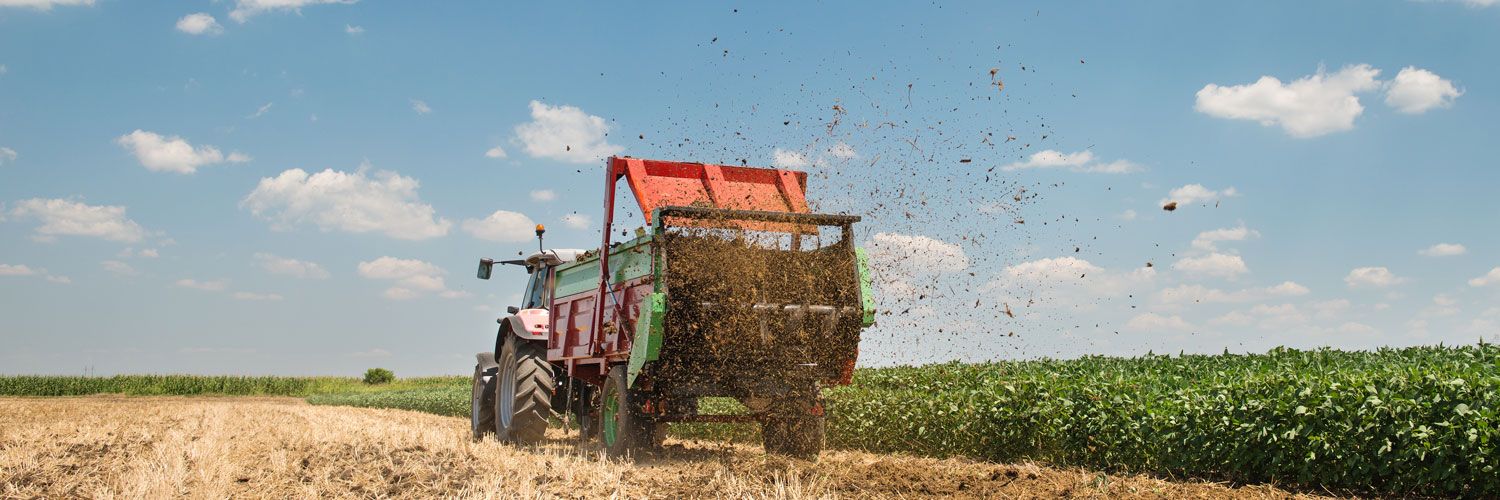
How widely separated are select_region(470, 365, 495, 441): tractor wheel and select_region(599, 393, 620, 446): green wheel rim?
137 inches

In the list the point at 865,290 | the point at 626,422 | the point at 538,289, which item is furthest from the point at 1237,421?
the point at 538,289

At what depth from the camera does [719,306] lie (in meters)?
9.05

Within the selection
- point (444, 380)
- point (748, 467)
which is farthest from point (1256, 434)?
point (444, 380)

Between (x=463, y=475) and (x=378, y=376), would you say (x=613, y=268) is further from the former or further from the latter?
(x=378, y=376)

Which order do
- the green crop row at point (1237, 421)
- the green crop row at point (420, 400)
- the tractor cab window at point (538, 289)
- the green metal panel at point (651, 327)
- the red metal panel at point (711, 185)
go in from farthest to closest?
the green crop row at point (420, 400)
the tractor cab window at point (538, 289)
the red metal panel at point (711, 185)
the green metal panel at point (651, 327)
the green crop row at point (1237, 421)

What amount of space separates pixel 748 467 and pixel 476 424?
5.94 metres

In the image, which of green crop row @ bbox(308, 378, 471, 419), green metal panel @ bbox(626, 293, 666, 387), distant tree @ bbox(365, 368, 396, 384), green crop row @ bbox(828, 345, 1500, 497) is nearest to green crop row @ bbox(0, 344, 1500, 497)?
green crop row @ bbox(828, 345, 1500, 497)

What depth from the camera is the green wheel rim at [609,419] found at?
10.1 meters

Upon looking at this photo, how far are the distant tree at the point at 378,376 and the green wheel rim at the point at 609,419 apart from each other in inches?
1471

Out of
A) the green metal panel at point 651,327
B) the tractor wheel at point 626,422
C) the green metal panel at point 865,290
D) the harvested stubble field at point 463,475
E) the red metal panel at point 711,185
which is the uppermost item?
the red metal panel at point 711,185

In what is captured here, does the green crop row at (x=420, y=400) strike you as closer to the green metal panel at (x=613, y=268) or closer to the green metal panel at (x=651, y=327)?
the green metal panel at (x=613, y=268)

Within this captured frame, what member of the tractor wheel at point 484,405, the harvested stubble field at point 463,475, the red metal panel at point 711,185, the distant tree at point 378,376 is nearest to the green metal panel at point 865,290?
the red metal panel at point 711,185

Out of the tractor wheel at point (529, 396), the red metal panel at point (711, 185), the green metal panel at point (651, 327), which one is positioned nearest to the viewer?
the green metal panel at point (651, 327)

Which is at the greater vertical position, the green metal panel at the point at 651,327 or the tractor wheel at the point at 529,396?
the green metal panel at the point at 651,327
